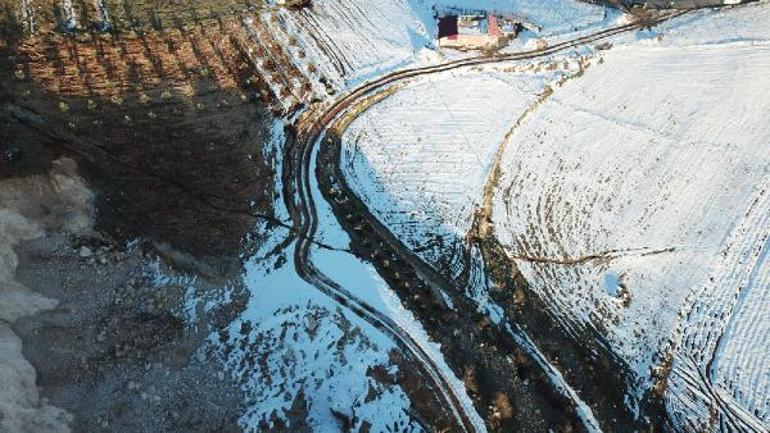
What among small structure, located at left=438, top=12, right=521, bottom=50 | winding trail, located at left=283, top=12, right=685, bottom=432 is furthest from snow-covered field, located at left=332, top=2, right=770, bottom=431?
small structure, located at left=438, top=12, right=521, bottom=50

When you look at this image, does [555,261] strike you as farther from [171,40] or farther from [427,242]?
[171,40]

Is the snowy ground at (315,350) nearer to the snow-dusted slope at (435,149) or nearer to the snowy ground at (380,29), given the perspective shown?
the snow-dusted slope at (435,149)

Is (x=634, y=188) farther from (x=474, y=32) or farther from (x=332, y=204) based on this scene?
(x=332, y=204)

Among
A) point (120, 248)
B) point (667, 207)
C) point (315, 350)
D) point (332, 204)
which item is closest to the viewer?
point (315, 350)

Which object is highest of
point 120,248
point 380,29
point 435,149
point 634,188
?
point 380,29

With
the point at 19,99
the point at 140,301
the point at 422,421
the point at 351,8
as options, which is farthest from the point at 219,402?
the point at 351,8

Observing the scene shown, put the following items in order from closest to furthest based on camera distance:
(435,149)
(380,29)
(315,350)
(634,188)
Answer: (315,350), (634,188), (435,149), (380,29)

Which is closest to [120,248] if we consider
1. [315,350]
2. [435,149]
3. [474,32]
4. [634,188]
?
[315,350]

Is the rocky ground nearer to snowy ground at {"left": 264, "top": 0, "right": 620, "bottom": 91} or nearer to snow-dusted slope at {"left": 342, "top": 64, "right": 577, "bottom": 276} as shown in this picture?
snow-dusted slope at {"left": 342, "top": 64, "right": 577, "bottom": 276}
